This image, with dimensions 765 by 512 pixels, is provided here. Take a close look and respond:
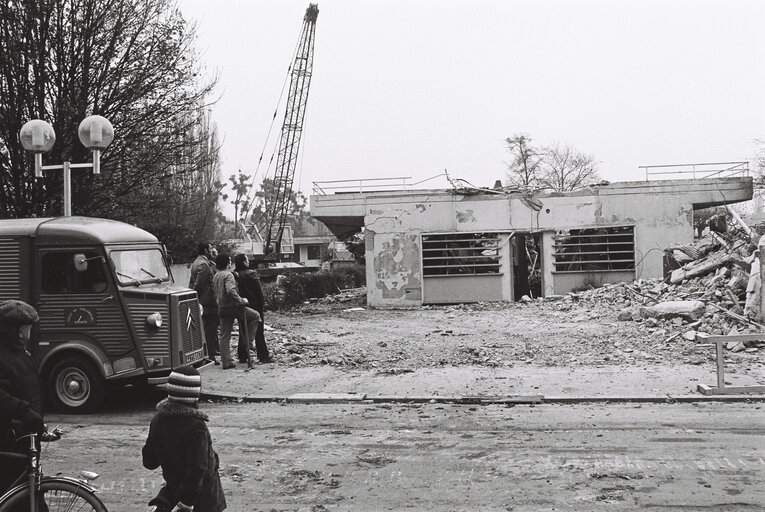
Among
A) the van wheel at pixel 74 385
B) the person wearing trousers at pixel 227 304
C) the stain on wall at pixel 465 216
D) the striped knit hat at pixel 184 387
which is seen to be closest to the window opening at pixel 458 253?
the stain on wall at pixel 465 216

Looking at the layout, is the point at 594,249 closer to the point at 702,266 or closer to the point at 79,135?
the point at 702,266

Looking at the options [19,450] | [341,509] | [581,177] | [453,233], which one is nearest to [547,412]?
[341,509]

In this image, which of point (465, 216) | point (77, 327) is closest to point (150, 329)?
point (77, 327)

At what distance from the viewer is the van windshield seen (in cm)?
1029

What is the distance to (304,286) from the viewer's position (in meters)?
31.5

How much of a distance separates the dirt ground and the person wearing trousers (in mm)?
1329

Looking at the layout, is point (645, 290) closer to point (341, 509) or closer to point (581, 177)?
point (341, 509)

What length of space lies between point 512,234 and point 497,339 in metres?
13.1

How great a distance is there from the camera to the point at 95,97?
1966 cm

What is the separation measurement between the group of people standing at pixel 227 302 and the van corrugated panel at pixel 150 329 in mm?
2366

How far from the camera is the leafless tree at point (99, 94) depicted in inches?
727

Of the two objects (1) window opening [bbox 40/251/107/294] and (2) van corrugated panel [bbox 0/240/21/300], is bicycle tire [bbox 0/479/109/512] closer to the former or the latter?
(1) window opening [bbox 40/251/107/294]

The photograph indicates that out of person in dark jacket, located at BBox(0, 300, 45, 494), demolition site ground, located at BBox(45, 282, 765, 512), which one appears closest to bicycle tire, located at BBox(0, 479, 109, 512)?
person in dark jacket, located at BBox(0, 300, 45, 494)

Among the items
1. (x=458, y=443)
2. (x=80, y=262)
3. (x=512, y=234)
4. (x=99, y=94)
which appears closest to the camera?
(x=458, y=443)
